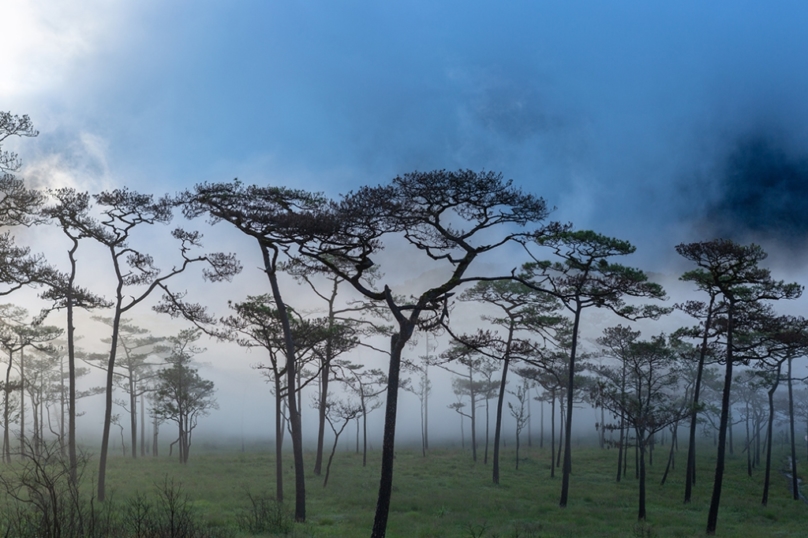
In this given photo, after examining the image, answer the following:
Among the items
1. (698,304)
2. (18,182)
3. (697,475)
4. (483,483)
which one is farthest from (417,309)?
(697,475)

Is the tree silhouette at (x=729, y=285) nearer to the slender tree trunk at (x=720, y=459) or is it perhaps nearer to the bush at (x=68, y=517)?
the slender tree trunk at (x=720, y=459)

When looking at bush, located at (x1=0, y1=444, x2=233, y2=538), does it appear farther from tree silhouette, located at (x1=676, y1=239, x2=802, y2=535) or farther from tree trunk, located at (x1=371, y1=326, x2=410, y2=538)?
tree silhouette, located at (x1=676, y1=239, x2=802, y2=535)

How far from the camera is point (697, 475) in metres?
36.7

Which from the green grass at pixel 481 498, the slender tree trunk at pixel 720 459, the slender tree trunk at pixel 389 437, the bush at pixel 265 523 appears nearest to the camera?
the slender tree trunk at pixel 389 437

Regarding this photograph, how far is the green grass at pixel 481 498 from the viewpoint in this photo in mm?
17344

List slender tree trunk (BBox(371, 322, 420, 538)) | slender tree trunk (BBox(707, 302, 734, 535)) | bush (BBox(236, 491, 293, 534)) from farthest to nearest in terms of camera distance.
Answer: slender tree trunk (BBox(707, 302, 734, 535)) < bush (BBox(236, 491, 293, 534)) < slender tree trunk (BBox(371, 322, 420, 538))

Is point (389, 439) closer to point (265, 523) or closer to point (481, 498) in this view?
point (265, 523)

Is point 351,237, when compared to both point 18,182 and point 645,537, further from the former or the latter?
point 645,537

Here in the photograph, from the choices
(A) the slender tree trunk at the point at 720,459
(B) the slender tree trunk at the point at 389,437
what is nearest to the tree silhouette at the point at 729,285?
(A) the slender tree trunk at the point at 720,459

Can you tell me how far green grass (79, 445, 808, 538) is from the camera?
17344 millimetres

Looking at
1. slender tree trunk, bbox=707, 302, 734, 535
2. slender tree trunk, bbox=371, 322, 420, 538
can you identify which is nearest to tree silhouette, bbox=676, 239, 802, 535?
slender tree trunk, bbox=707, 302, 734, 535

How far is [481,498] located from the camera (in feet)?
78.0

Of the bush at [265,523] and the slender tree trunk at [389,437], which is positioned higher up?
the slender tree trunk at [389,437]

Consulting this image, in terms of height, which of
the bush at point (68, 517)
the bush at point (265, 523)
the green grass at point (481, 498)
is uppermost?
the bush at point (68, 517)
